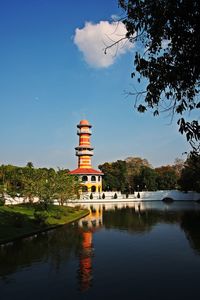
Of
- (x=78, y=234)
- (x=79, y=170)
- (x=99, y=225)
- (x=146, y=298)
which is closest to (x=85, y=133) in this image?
(x=79, y=170)

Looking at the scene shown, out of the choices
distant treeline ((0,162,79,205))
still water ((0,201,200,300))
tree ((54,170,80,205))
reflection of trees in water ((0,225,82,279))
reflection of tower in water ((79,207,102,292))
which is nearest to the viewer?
still water ((0,201,200,300))

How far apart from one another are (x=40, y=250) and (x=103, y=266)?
546 centimetres

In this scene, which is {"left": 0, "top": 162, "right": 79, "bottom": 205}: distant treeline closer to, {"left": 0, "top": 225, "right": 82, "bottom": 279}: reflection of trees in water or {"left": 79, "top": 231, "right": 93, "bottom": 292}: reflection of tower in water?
{"left": 0, "top": 225, "right": 82, "bottom": 279}: reflection of trees in water

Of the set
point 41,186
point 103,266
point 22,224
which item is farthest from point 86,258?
point 41,186

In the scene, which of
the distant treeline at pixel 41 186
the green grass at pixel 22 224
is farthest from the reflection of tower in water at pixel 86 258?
the distant treeline at pixel 41 186

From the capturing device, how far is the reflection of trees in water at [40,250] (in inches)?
654

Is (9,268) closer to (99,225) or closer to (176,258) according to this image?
(176,258)

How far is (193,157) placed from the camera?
25.9 ft

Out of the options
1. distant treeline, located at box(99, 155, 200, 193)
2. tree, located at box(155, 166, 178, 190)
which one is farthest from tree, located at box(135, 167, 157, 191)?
tree, located at box(155, 166, 178, 190)

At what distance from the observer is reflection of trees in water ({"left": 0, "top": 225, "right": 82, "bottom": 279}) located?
1661cm

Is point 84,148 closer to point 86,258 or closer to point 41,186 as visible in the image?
point 41,186

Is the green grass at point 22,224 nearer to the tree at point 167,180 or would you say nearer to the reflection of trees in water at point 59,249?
the reflection of trees in water at point 59,249

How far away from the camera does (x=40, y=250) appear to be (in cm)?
2016

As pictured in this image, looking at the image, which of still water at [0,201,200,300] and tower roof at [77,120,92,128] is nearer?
still water at [0,201,200,300]
